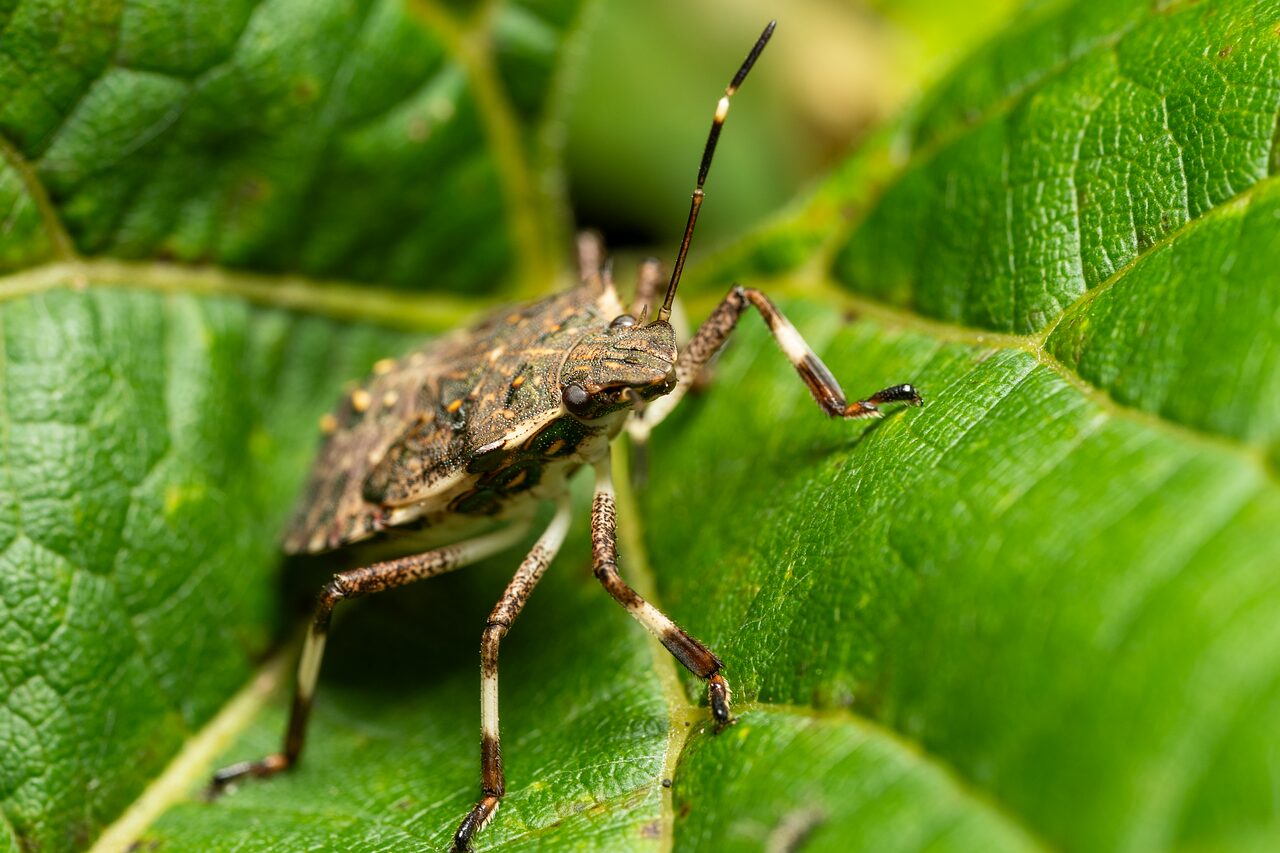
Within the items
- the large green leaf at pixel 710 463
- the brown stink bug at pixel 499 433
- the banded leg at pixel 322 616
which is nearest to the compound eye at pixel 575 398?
the brown stink bug at pixel 499 433

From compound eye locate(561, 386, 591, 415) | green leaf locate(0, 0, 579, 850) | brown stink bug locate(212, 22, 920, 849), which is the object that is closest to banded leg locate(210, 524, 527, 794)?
brown stink bug locate(212, 22, 920, 849)

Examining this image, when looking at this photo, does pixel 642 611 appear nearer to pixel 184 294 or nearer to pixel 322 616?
pixel 322 616

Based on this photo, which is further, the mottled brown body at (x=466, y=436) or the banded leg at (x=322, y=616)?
the mottled brown body at (x=466, y=436)

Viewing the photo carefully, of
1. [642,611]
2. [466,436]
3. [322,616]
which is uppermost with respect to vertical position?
[466,436]

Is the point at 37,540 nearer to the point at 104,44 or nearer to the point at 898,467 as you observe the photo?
the point at 104,44

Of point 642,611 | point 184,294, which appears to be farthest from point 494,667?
point 184,294

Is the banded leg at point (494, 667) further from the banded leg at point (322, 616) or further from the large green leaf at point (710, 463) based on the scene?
the banded leg at point (322, 616)

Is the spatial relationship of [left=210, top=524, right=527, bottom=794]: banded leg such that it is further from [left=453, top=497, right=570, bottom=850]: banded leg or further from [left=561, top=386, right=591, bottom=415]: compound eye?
[left=561, top=386, right=591, bottom=415]: compound eye
